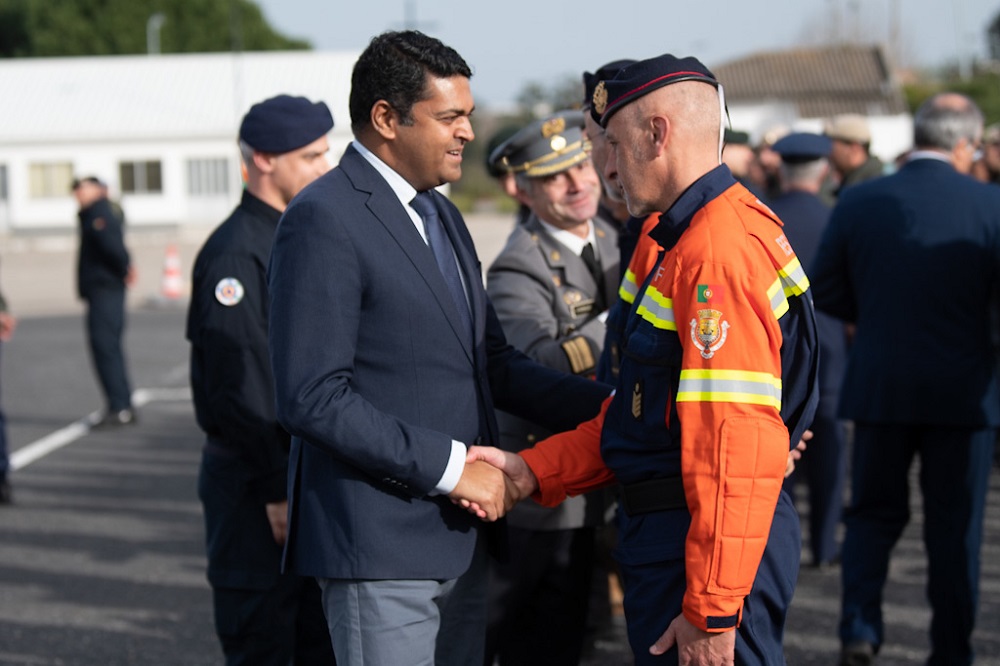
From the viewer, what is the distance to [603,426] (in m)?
3.09

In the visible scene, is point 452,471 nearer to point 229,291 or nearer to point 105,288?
point 229,291

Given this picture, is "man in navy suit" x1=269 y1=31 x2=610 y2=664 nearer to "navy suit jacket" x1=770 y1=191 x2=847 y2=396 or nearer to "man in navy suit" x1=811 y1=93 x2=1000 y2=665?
"man in navy suit" x1=811 y1=93 x2=1000 y2=665

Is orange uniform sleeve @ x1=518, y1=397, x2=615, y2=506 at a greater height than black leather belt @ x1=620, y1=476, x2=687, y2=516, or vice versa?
black leather belt @ x1=620, y1=476, x2=687, y2=516

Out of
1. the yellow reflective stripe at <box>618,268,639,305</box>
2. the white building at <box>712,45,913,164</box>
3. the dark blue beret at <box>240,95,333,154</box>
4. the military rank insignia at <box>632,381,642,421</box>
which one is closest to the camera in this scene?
the military rank insignia at <box>632,381,642,421</box>

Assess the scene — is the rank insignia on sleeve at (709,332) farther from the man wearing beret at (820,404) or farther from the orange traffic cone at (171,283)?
the orange traffic cone at (171,283)

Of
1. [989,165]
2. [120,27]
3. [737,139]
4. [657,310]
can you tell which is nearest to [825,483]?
[737,139]

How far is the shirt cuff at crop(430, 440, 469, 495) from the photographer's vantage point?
9.67ft

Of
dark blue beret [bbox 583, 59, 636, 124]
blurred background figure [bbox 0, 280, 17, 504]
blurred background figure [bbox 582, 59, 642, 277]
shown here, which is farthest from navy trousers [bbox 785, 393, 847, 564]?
blurred background figure [bbox 0, 280, 17, 504]

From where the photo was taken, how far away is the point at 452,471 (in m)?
2.96

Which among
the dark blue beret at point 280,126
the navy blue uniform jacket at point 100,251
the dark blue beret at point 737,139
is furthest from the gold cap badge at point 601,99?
the navy blue uniform jacket at point 100,251

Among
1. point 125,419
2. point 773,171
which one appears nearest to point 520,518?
point 773,171

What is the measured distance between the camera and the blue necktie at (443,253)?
10.4 feet

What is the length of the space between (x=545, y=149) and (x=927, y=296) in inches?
62.0

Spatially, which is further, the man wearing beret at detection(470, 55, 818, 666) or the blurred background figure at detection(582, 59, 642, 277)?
the blurred background figure at detection(582, 59, 642, 277)
